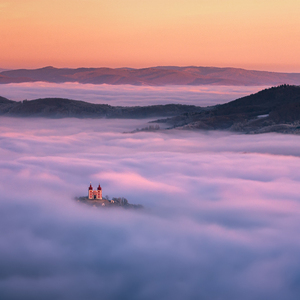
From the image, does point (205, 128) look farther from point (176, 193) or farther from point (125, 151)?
point (176, 193)

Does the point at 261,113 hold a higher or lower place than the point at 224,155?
higher

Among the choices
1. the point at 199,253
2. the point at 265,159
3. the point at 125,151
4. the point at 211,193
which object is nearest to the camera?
the point at 199,253

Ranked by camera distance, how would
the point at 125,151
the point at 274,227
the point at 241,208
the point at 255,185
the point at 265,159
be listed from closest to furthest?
the point at 274,227, the point at 241,208, the point at 255,185, the point at 265,159, the point at 125,151

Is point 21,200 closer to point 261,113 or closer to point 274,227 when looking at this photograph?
point 274,227

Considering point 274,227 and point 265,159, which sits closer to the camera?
point 274,227

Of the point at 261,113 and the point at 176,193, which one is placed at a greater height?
the point at 261,113

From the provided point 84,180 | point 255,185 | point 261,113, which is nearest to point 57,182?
point 84,180

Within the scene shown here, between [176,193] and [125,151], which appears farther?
[125,151]

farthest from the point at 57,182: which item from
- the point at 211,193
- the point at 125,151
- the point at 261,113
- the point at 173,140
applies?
the point at 261,113

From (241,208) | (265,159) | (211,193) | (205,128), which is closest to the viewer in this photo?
(241,208)
